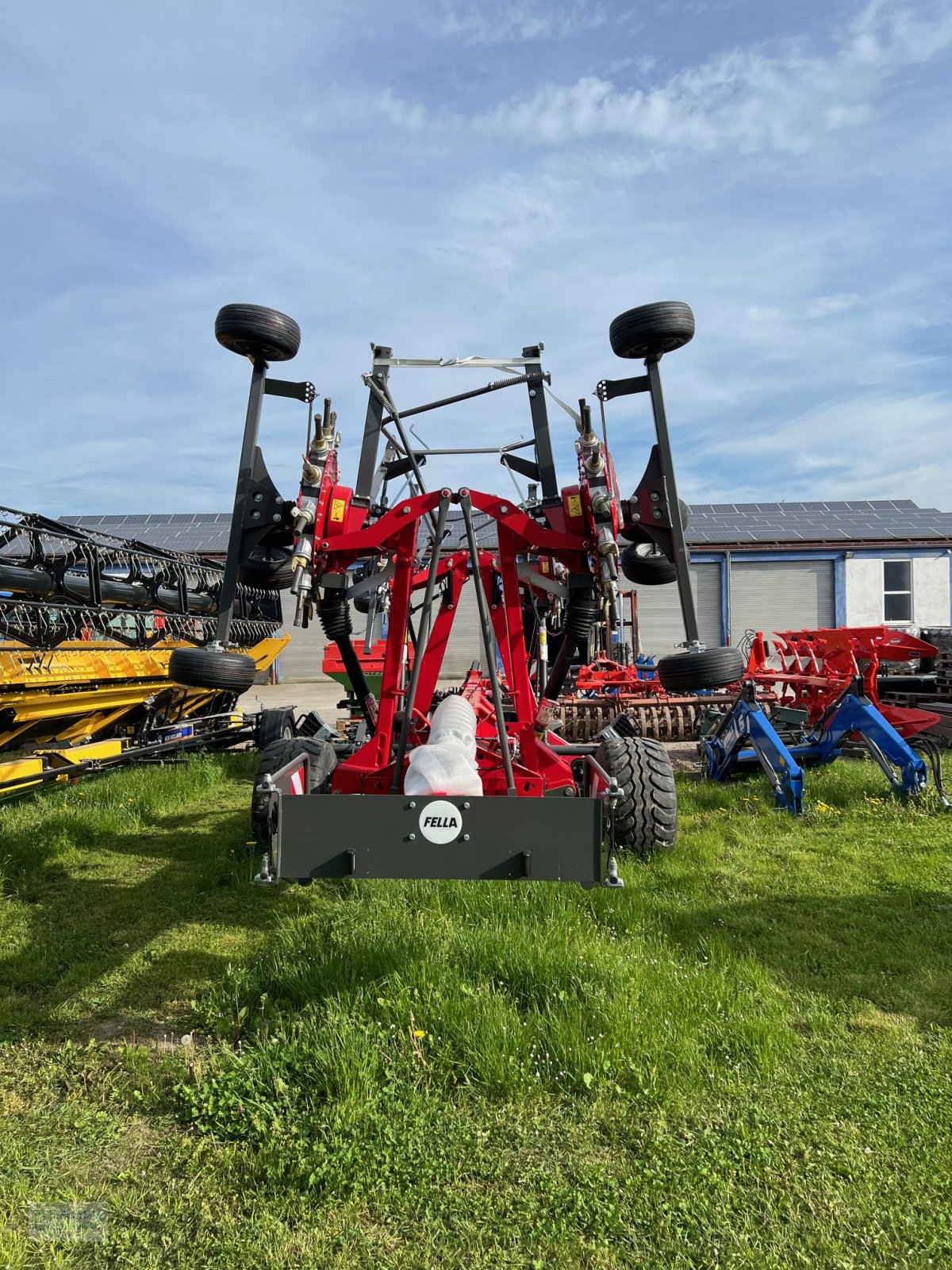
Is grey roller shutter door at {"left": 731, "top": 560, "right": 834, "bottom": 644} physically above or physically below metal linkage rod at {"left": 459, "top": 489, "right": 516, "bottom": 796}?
above

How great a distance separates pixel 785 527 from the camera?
846 inches

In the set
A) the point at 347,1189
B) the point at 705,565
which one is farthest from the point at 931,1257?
the point at 705,565

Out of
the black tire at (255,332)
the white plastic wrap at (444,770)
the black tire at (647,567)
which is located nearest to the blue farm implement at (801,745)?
the black tire at (647,567)

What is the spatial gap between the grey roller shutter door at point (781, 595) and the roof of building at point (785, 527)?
0.67 m

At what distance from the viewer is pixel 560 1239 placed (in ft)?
6.40

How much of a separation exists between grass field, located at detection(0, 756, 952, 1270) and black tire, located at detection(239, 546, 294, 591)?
5.41 ft

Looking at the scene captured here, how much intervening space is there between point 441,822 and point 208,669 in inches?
49.9

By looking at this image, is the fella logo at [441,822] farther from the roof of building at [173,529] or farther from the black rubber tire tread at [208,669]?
the roof of building at [173,529]

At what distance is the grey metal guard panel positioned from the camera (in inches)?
104

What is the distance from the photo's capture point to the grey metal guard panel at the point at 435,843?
8.65 feet

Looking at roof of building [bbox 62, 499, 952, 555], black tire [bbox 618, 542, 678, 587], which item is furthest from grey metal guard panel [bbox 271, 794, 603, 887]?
roof of building [bbox 62, 499, 952, 555]

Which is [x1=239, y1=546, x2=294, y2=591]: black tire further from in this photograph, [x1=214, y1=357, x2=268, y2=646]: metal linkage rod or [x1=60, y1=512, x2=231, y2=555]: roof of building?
[x1=60, y1=512, x2=231, y2=555]: roof of building

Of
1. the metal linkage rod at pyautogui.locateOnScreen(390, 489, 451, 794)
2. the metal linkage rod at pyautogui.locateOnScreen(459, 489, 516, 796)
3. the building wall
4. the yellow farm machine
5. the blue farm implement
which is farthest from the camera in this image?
the building wall

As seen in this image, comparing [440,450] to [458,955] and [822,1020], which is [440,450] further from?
[822,1020]
